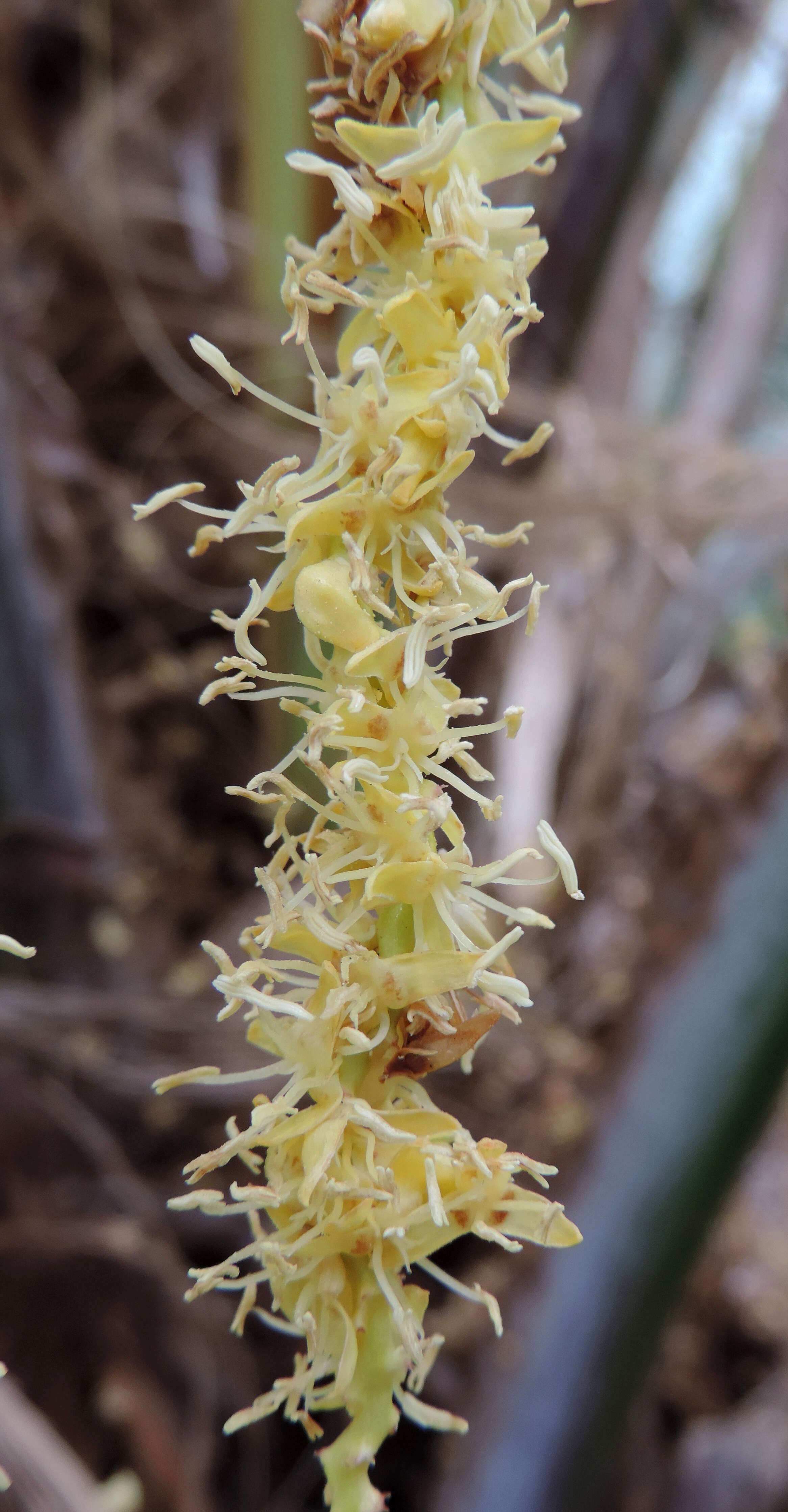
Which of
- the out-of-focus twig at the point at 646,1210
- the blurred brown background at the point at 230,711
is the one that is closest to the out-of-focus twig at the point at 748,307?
the blurred brown background at the point at 230,711

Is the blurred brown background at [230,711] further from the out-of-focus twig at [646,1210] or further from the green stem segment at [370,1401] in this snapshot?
the green stem segment at [370,1401]

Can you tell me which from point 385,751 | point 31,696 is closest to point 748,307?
point 31,696

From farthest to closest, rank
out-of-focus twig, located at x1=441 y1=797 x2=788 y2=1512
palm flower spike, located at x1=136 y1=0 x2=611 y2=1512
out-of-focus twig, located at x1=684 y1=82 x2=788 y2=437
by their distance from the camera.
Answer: out-of-focus twig, located at x1=684 y1=82 x2=788 y2=437, out-of-focus twig, located at x1=441 y1=797 x2=788 y2=1512, palm flower spike, located at x1=136 y1=0 x2=611 y2=1512

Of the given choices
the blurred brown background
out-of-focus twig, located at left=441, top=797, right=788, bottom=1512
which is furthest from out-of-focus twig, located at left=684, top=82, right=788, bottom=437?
out-of-focus twig, located at left=441, top=797, right=788, bottom=1512

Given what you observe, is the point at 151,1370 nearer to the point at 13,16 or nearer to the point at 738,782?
the point at 738,782

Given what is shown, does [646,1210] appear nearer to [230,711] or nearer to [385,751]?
[230,711]

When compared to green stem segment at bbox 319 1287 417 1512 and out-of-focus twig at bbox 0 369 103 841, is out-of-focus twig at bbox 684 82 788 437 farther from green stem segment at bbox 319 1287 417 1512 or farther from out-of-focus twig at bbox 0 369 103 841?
green stem segment at bbox 319 1287 417 1512
